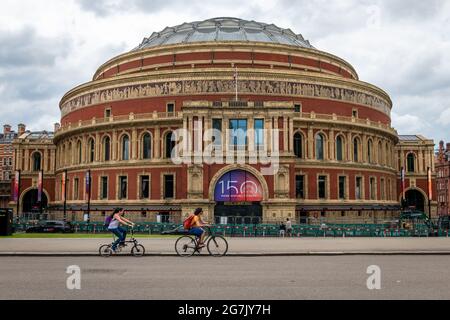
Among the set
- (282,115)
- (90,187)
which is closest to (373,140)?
(282,115)

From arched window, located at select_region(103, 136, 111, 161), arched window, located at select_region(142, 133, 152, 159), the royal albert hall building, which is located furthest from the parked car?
arched window, located at select_region(103, 136, 111, 161)

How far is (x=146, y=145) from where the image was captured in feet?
183

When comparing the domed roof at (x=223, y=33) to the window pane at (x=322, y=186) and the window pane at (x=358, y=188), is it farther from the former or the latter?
the window pane at (x=358, y=188)

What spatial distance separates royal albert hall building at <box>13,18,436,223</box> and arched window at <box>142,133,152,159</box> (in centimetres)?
11

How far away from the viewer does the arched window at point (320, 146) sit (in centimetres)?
5594

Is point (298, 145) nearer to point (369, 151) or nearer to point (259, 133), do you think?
point (259, 133)

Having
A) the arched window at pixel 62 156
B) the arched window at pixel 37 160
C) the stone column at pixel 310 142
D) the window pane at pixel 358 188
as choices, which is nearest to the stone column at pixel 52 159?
the arched window at pixel 37 160

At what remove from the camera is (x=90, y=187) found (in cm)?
5631

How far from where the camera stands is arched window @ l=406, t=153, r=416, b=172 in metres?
76.2

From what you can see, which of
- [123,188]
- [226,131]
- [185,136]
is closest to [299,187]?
[226,131]

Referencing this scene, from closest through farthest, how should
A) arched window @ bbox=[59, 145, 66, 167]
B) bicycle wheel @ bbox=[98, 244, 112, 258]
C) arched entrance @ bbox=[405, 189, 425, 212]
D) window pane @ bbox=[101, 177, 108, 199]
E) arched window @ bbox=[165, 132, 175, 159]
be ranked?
bicycle wheel @ bbox=[98, 244, 112, 258], arched window @ bbox=[165, 132, 175, 159], window pane @ bbox=[101, 177, 108, 199], arched window @ bbox=[59, 145, 66, 167], arched entrance @ bbox=[405, 189, 425, 212]

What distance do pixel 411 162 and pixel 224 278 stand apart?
69.3 meters

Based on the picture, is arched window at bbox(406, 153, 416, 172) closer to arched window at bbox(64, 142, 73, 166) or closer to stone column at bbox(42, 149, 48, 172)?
arched window at bbox(64, 142, 73, 166)

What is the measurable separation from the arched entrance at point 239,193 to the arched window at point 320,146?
1105 cm
